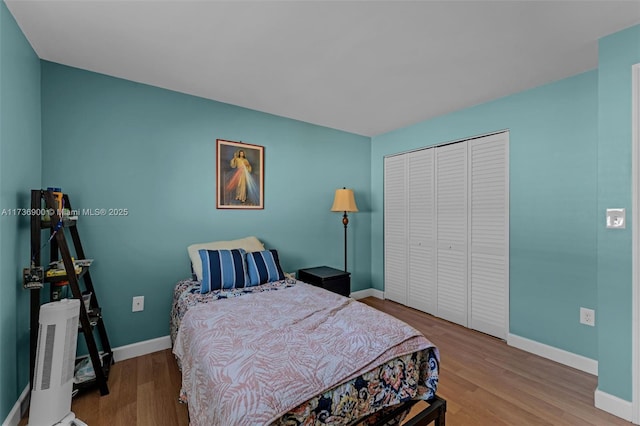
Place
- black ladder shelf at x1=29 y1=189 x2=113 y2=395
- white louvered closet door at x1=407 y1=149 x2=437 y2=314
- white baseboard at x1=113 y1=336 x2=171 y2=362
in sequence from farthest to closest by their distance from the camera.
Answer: white louvered closet door at x1=407 y1=149 x2=437 y2=314 < white baseboard at x1=113 y1=336 x2=171 y2=362 < black ladder shelf at x1=29 y1=189 x2=113 y2=395

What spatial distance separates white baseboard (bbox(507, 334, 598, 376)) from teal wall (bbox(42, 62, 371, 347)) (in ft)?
8.15

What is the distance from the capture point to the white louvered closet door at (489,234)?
274cm

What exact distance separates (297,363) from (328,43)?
1925 millimetres

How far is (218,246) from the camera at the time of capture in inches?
104

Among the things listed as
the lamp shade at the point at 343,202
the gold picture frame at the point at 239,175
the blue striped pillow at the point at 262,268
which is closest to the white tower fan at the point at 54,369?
the blue striped pillow at the point at 262,268

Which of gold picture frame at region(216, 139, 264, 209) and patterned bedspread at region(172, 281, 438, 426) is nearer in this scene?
patterned bedspread at region(172, 281, 438, 426)

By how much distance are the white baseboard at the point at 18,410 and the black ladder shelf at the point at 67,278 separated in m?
0.19

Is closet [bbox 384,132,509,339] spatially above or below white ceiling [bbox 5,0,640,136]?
below

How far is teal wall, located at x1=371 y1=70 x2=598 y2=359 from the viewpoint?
88.0 inches

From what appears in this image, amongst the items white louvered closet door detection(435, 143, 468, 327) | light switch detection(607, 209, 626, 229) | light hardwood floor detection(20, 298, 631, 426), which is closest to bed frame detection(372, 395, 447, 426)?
light hardwood floor detection(20, 298, 631, 426)

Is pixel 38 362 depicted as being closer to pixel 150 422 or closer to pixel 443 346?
pixel 150 422

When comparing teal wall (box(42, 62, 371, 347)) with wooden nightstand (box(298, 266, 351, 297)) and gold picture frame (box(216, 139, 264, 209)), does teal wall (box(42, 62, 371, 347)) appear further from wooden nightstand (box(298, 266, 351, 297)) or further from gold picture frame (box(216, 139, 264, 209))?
wooden nightstand (box(298, 266, 351, 297))

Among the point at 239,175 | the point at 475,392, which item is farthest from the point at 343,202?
the point at 475,392

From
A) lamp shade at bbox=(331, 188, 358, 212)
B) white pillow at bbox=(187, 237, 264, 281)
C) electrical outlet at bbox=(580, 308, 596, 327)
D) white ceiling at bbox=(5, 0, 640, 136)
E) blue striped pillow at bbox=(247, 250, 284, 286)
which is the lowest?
electrical outlet at bbox=(580, 308, 596, 327)
